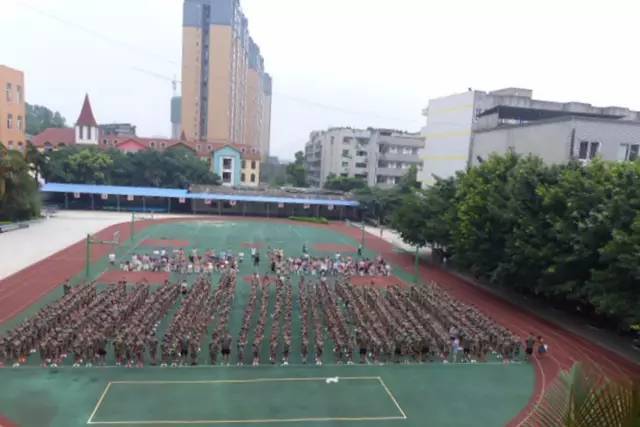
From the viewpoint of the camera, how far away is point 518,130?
30.5 metres

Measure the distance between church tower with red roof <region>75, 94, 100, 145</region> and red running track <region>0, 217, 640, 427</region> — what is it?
43.9 m

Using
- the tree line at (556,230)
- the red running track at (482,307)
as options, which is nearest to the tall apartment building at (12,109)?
the red running track at (482,307)

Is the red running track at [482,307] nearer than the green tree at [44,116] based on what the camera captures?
Yes

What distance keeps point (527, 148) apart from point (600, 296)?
1656cm

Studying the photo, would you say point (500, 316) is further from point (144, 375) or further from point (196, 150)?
point (196, 150)

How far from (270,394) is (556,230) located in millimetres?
12074

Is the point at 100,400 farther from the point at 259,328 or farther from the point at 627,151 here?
the point at 627,151

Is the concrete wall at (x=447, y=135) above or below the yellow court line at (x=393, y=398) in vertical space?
above

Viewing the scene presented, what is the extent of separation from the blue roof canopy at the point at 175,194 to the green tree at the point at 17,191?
35.9 ft

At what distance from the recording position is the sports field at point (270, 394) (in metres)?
10.9

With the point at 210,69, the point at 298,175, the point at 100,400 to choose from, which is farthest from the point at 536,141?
the point at 210,69

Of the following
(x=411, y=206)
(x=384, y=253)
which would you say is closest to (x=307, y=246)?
(x=384, y=253)

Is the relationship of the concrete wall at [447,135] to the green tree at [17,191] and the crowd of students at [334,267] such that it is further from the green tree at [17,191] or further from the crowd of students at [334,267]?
the green tree at [17,191]

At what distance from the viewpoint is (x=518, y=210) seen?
20.0 metres
